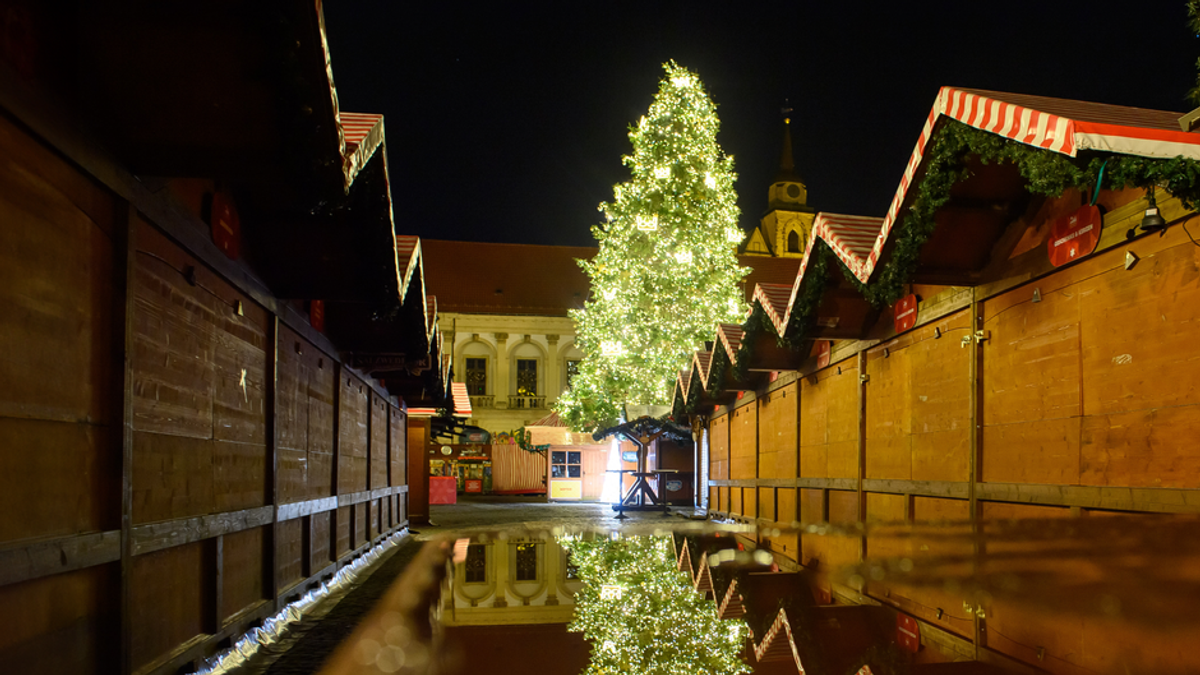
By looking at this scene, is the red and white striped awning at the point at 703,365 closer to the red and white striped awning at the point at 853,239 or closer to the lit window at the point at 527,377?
the red and white striped awning at the point at 853,239

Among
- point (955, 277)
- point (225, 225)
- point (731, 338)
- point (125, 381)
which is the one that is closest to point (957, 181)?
point (955, 277)

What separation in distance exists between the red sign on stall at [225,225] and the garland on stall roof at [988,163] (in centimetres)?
531

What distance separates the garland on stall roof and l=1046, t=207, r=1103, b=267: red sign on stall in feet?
1.02

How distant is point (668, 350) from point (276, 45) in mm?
29196

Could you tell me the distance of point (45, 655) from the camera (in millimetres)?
3588

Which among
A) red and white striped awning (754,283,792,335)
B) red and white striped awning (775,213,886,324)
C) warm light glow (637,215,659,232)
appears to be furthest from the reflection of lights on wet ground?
warm light glow (637,215,659,232)

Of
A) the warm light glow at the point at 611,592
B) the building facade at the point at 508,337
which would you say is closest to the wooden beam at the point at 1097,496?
the warm light glow at the point at 611,592

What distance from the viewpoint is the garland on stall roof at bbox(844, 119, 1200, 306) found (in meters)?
4.42

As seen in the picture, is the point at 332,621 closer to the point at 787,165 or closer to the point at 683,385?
the point at 683,385

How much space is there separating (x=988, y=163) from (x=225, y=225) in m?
5.68

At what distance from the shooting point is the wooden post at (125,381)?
4.21 meters

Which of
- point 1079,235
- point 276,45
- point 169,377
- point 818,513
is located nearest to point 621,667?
point 169,377

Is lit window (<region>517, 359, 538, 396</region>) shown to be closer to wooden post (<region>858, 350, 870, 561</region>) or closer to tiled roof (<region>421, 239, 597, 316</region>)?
tiled roof (<region>421, 239, 597, 316</region>)

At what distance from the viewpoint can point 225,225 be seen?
6004mm
